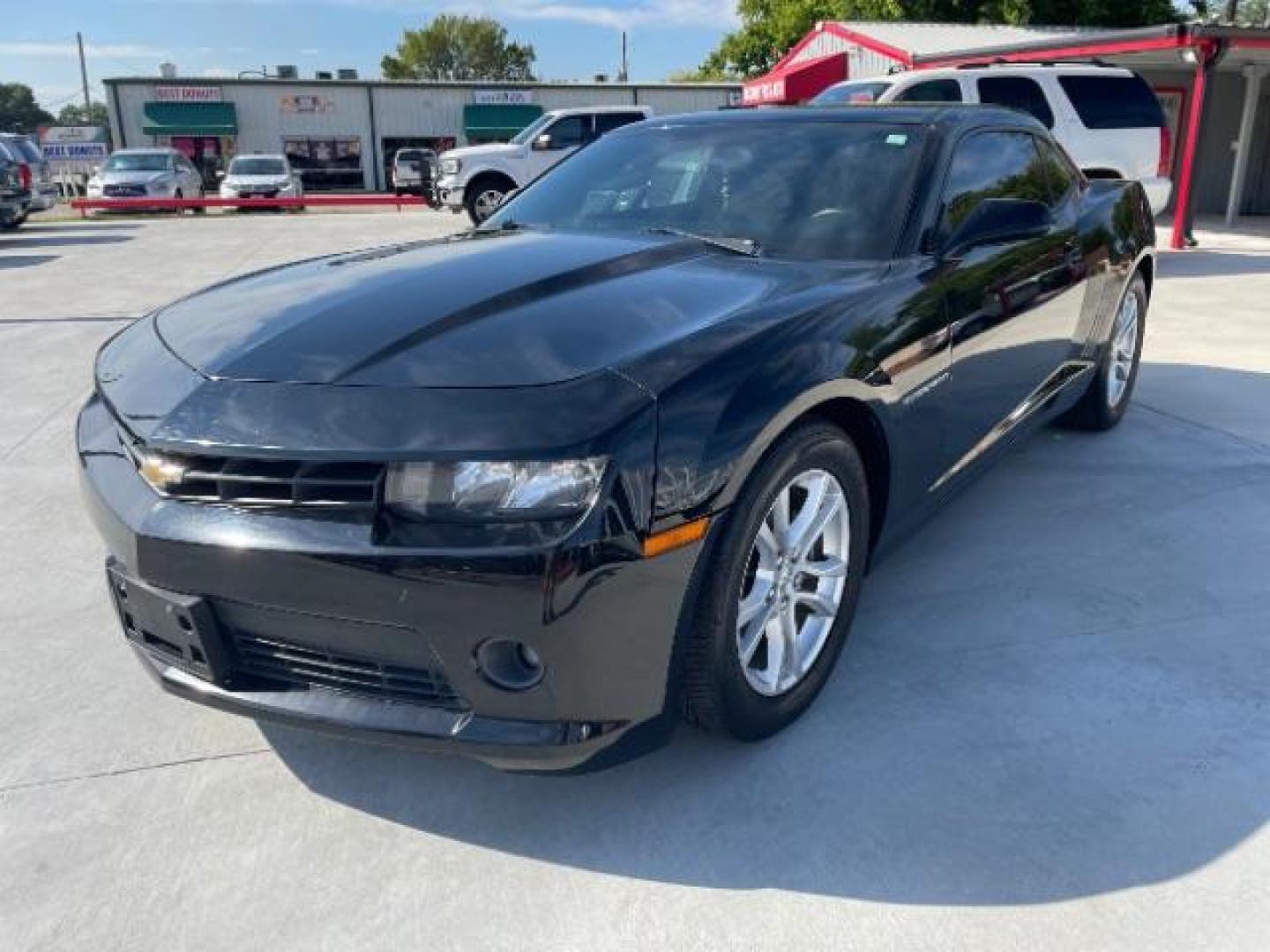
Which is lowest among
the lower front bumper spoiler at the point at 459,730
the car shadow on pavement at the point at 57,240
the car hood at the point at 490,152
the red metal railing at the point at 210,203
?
the car shadow on pavement at the point at 57,240

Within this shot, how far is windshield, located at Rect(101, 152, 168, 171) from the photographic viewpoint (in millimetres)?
23103

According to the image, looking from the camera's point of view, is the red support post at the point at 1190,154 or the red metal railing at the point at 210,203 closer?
the red support post at the point at 1190,154

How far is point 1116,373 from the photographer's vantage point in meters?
5.08

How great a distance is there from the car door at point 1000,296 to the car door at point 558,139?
1370cm

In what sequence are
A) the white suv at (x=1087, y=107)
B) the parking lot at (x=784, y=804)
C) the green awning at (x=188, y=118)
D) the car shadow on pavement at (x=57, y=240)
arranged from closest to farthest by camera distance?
1. the parking lot at (x=784, y=804)
2. the white suv at (x=1087, y=107)
3. the car shadow on pavement at (x=57, y=240)
4. the green awning at (x=188, y=118)

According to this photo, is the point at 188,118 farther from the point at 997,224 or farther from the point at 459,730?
the point at 459,730

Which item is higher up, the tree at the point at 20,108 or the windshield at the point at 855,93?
the tree at the point at 20,108

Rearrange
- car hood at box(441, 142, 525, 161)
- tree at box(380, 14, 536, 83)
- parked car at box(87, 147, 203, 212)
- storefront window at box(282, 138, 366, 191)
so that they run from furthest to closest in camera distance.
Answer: tree at box(380, 14, 536, 83) → storefront window at box(282, 138, 366, 191) → parked car at box(87, 147, 203, 212) → car hood at box(441, 142, 525, 161)

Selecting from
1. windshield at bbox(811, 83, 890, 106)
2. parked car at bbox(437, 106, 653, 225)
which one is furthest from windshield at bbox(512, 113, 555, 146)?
windshield at bbox(811, 83, 890, 106)

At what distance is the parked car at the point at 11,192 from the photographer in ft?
52.6

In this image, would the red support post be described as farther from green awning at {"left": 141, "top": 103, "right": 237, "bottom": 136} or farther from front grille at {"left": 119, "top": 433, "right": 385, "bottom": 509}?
green awning at {"left": 141, "top": 103, "right": 237, "bottom": 136}

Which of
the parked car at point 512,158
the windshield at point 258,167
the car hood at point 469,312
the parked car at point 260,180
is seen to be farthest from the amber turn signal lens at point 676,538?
the windshield at point 258,167

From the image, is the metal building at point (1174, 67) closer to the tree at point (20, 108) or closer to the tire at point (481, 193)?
the tire at point (481, 193)

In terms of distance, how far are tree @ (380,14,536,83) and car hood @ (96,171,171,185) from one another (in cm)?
5271
